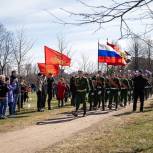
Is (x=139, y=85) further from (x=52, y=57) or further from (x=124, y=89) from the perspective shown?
(x=52, y=57)

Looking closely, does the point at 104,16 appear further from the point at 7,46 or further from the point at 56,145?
the point at 7,46

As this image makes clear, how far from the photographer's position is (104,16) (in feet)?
29.2

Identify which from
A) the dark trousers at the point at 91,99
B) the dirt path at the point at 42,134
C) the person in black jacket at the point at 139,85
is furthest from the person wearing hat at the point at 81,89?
the dark trousers at the point at 91,99

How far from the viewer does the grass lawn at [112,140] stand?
40.5 feet

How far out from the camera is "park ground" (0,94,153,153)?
12602 mm

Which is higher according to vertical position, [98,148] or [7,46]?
[7,46]

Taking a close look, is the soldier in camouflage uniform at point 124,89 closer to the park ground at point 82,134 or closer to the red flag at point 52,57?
the red flag at point 52,57

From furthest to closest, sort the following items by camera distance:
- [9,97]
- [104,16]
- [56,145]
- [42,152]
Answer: [9,97] → [56,145] → [42,152] → [104,16]

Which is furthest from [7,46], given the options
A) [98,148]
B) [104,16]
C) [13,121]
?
[104,16]

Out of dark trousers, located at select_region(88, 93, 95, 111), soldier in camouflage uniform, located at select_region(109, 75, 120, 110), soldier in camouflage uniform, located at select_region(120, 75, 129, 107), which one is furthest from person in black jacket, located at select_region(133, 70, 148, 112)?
soldier in camouflage uniform, located at select_region(120, 75, 129, 107)

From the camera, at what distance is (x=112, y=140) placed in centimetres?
1379

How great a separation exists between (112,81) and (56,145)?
13867mm

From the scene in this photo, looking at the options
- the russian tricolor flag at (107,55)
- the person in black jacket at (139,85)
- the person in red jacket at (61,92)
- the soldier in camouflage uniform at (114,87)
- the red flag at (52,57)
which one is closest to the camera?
the person in black jacket at (139,85)

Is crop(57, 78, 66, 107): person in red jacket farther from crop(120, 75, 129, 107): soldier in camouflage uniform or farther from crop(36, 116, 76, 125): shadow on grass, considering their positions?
crop(36, 116, 76, 125): shadow on grass
